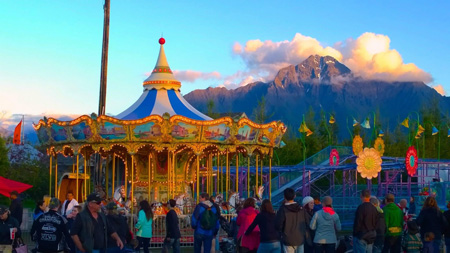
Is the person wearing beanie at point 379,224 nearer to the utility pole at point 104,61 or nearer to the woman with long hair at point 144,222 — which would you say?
the woman with long hair at point 144,222

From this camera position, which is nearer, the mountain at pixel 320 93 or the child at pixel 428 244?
the child at pixel 428 244

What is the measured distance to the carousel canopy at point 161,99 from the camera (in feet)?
74.8

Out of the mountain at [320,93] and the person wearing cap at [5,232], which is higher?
the mountain at [320,93]

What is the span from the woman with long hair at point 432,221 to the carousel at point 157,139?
8.74m

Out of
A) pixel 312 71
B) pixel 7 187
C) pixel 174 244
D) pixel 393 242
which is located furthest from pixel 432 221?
pixel 312 71

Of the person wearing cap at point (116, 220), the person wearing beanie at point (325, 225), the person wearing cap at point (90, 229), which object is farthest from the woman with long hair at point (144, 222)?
the person wearing cap at point (90, 229)

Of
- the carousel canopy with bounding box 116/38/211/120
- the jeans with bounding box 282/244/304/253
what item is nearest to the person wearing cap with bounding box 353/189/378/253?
the jeans with bounding box 282/244/304/253

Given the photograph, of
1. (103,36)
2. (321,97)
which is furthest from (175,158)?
(321,97)

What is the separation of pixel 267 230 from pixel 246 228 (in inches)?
35.9

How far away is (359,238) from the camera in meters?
12.2

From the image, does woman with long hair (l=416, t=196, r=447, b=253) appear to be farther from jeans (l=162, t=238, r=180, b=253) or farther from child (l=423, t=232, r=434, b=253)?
jeans (l=162, t=238, r=180, b=253)

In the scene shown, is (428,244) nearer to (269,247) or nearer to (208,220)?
(269,247)

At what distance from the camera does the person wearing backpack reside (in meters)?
13.8

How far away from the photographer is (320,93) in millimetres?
173000
